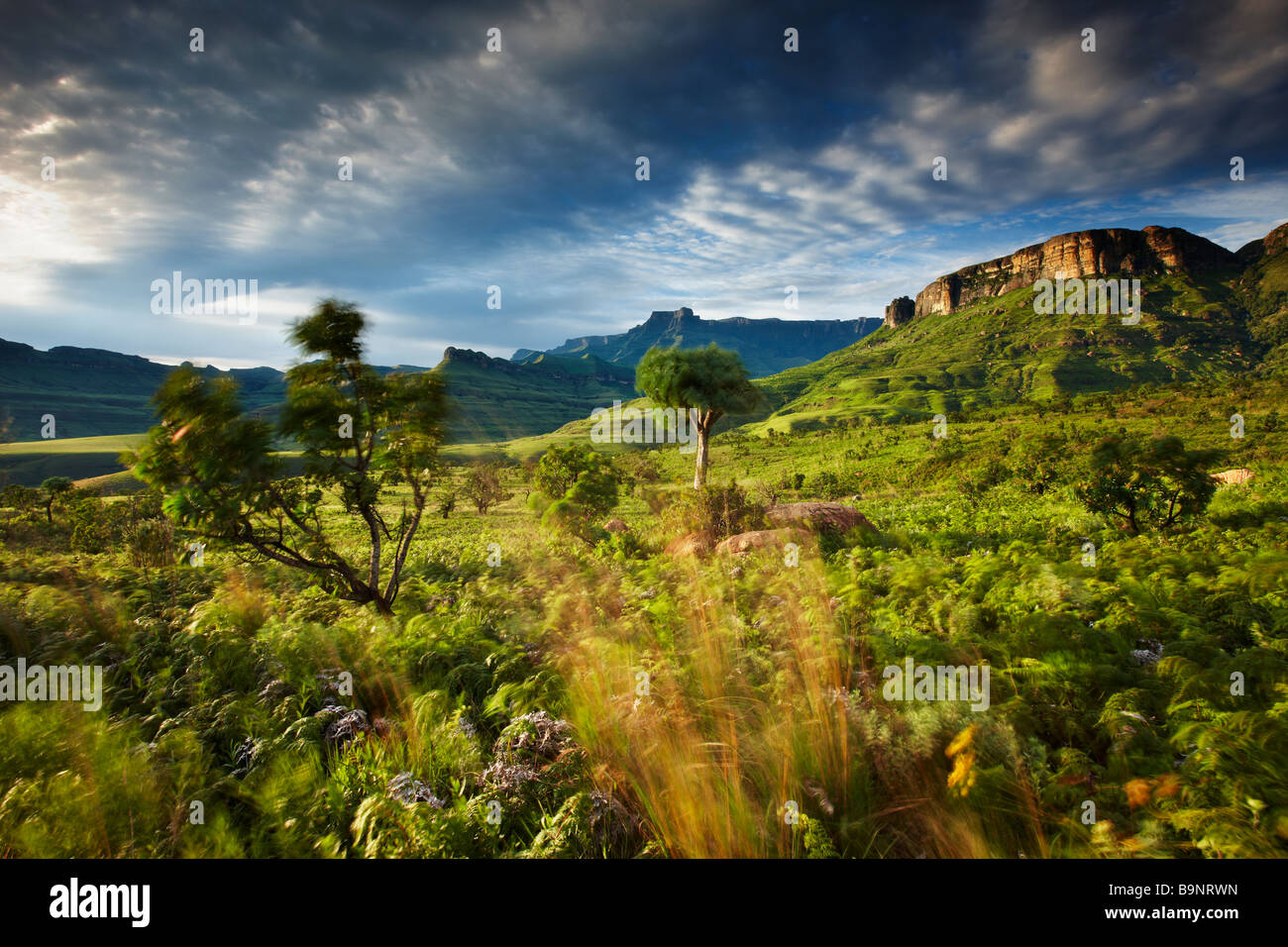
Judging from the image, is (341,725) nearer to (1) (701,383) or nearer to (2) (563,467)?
(2) (563,467)

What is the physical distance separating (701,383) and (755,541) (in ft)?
39.8

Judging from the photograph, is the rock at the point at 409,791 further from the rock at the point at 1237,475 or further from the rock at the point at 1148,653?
the rock at the point at 1237,475

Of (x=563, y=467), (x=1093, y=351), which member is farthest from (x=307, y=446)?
(x=1093, y=351)

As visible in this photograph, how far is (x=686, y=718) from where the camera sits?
12.0 feet

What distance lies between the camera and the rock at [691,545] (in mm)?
11330

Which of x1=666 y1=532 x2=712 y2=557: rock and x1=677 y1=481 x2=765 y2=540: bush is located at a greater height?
x1=677 y1=481 x2=765 y2=540: bush

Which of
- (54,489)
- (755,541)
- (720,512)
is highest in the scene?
(54,489)

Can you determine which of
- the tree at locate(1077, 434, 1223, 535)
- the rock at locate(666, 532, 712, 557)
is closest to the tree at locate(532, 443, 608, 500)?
the rock at locate(666, 532, 712, 557)

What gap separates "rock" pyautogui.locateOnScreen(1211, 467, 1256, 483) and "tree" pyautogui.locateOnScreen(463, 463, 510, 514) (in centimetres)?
3591

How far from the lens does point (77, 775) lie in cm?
356

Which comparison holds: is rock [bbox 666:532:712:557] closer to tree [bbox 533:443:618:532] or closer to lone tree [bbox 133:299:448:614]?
tree [bbox 533:443:618:532]

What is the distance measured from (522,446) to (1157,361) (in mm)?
184273

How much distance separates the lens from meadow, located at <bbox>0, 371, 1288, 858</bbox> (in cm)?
292

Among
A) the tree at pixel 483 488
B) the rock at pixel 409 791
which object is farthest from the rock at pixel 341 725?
the tree at pixel 483 488
